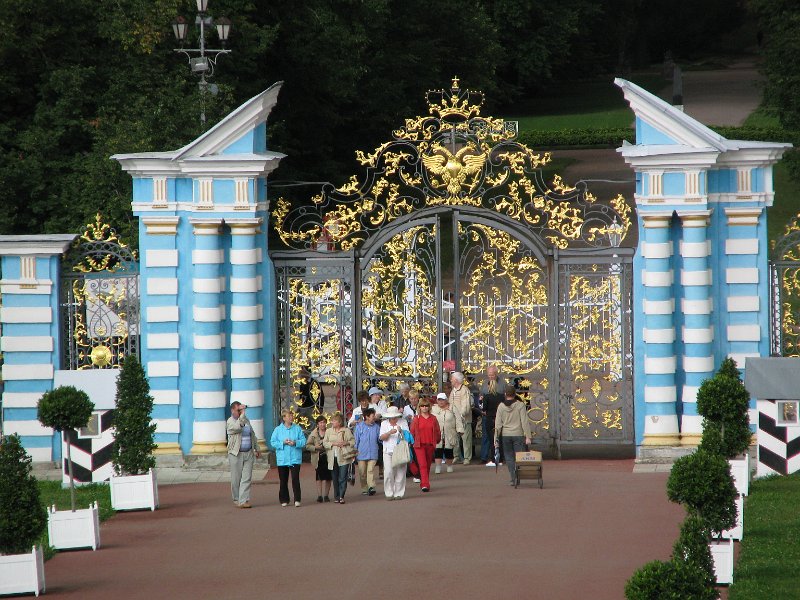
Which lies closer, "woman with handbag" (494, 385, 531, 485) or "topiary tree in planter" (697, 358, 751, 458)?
"topiary tree in planter" (697, 358, 751, 458)

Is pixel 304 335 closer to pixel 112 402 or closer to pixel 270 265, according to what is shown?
pixel 270 265

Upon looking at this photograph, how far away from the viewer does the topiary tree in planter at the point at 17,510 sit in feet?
48.7

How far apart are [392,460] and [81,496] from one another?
13.6 ft

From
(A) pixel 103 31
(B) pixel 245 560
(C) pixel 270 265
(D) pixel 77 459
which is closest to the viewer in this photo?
(B) pixel 245 560

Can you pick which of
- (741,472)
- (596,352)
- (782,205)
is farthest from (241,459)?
(782,205)

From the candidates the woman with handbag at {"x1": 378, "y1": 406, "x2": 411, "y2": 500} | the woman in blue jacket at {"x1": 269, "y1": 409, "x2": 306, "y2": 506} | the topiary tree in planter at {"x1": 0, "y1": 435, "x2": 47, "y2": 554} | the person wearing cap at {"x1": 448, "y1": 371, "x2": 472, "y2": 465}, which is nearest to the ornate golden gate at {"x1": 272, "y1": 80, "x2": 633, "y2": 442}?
the person wearing cap at {"x1": 448, "y1": 371, "x2": 472, "y2": 465}

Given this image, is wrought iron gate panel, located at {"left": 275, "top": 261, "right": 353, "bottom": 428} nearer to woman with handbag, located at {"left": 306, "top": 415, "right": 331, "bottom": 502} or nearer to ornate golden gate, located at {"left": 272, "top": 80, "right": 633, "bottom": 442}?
ornate golden gate, located at {"left": 272, "top": 80, "right": 633, "bottom": 442}

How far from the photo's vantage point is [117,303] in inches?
874

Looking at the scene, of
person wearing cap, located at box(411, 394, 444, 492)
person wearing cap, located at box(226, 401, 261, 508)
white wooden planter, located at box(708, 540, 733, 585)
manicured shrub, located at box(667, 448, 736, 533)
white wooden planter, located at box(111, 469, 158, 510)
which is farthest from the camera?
person wearing cap, located at box(411, 394, 444, 492)

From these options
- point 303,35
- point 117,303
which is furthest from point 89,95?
point 117,303

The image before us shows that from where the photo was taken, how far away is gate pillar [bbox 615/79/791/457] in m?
20.8

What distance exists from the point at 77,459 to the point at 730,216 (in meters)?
9.55

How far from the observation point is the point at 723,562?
14.6 metres

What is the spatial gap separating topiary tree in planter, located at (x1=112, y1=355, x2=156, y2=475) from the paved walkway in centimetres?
67
